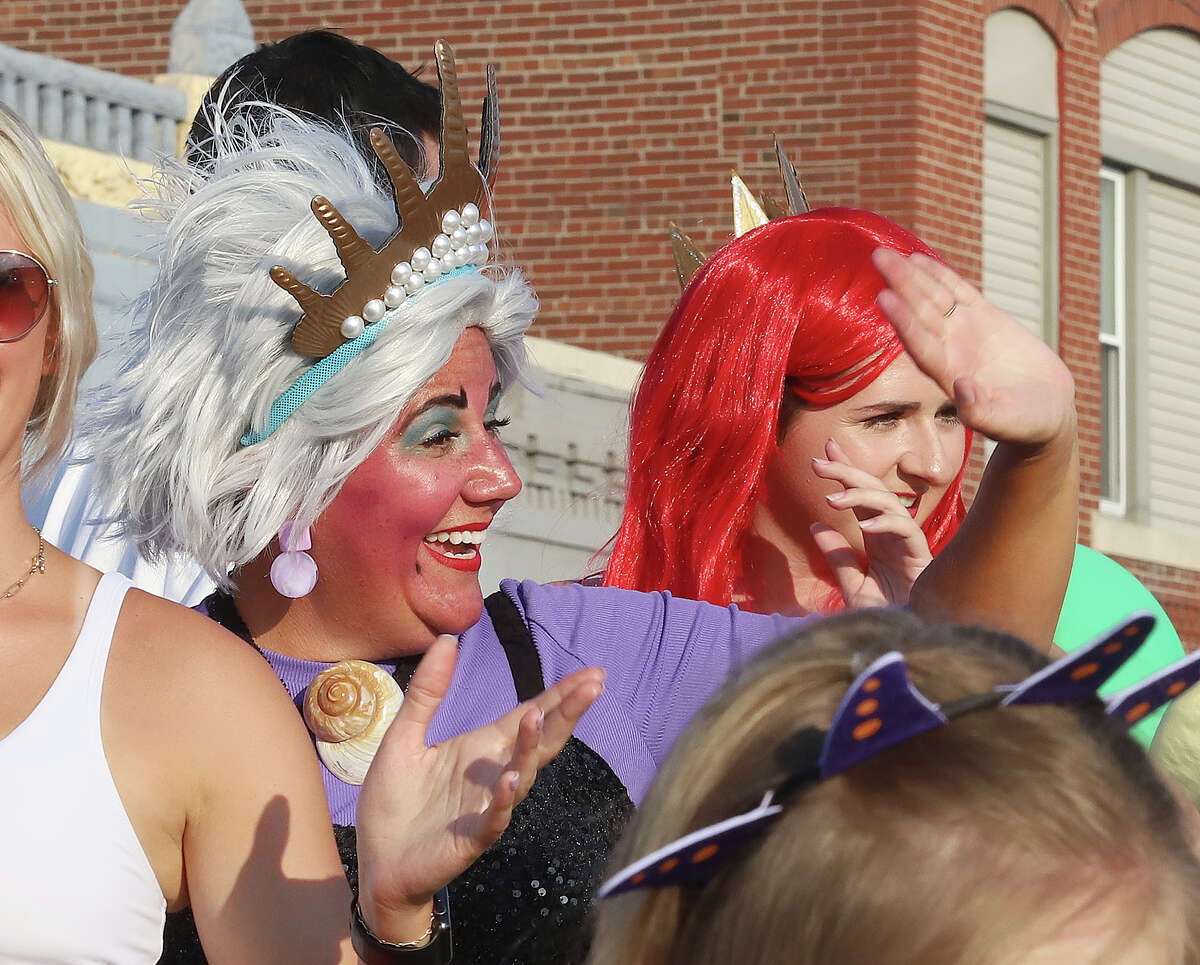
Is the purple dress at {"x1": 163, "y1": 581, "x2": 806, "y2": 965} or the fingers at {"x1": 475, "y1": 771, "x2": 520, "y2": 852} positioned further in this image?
the purple dress at {"x1": 163, "y1": 581, "x2": 806, "y2": 965}

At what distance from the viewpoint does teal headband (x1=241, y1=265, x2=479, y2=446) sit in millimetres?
2602

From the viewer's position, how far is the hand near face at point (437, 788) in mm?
1675

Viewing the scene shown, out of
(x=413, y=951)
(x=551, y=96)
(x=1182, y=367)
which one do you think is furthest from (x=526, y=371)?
(x=1182, y=367)

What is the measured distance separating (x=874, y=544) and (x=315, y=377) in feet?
2.60

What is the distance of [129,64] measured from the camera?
11.5m

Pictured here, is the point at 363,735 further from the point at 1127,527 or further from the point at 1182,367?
the point at 1182,367

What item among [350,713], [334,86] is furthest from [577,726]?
[334,86]

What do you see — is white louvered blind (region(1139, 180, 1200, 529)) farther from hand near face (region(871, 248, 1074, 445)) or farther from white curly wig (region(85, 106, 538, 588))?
hand near face (region(871, 248, 1074, 445))

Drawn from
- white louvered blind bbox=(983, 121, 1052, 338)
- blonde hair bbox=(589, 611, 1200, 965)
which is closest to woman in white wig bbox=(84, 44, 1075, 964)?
blonde hair bbox=(589, 611, 1200, 965)

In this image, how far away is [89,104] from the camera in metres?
8.27

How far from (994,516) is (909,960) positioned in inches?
44.0

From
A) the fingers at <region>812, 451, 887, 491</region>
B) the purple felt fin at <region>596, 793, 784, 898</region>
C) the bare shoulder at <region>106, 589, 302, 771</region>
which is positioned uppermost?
the purple felt fin at <region>596, 793, 784, 898</region>

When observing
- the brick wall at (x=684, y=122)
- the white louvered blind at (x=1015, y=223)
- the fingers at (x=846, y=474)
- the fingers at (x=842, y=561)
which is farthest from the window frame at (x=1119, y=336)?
the fingers at (x=846, y=474)

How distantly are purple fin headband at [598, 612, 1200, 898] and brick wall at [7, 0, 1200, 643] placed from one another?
925cm
